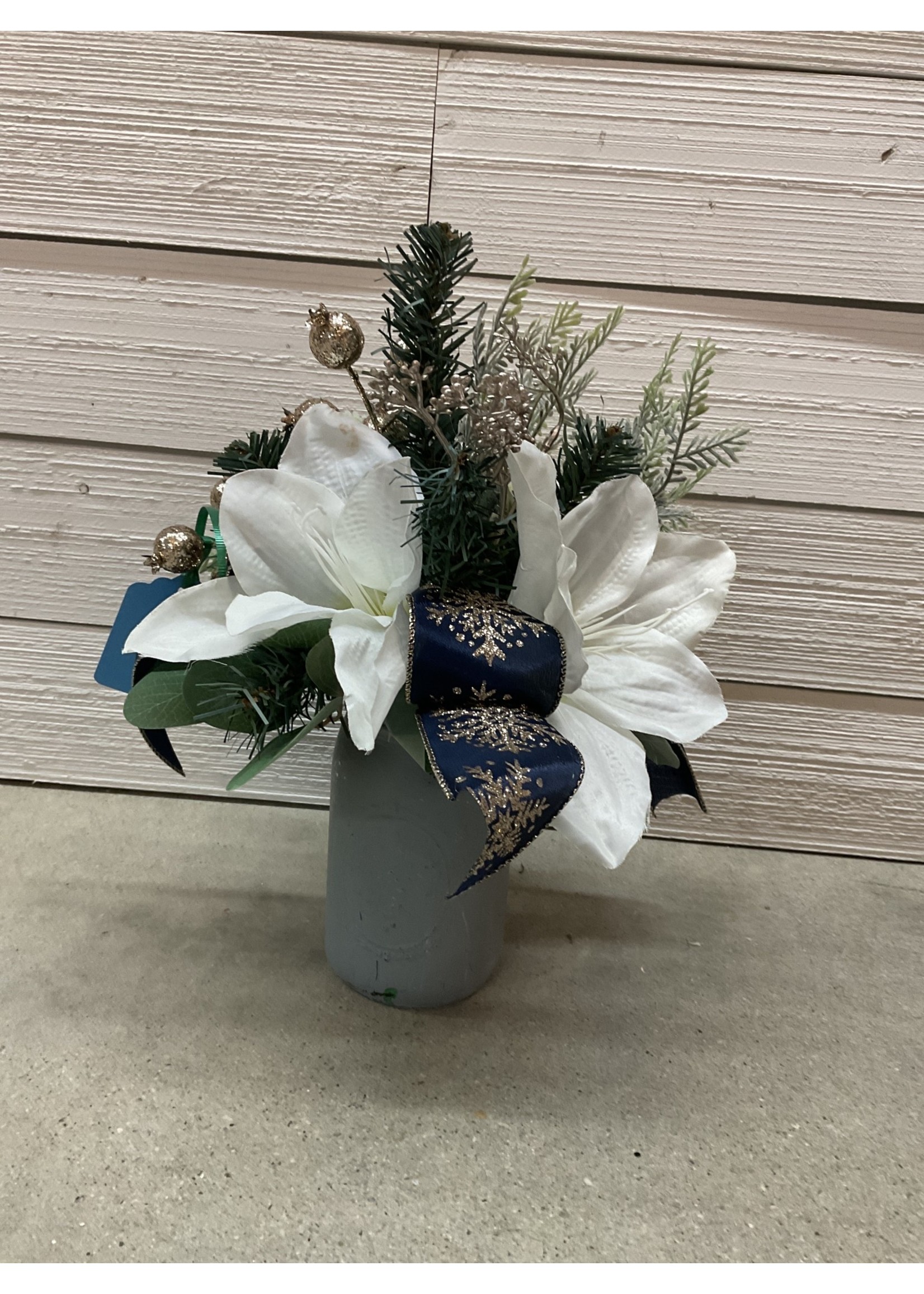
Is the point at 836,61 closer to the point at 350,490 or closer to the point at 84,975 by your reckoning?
the point at 350,490

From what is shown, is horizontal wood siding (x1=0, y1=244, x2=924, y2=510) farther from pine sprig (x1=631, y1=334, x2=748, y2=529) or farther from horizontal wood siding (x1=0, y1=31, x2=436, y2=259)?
pine sprig (x1=631, y1=334, x2=748, y2=529)

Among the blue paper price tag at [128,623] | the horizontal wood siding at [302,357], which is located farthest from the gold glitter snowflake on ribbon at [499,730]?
the horizontal wood siding at [302,357]

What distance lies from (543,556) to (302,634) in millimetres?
118

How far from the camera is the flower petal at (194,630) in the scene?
0.41m

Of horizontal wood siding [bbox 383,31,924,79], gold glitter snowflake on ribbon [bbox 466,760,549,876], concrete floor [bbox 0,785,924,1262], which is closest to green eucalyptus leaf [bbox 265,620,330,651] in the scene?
gold glitter snowflake on ribbon [bbox 466,760,549,876]

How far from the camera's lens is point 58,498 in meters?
0.69

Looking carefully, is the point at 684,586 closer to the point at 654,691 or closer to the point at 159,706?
the point at 654,691

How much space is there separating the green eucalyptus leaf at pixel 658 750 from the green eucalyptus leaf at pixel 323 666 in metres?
0.16

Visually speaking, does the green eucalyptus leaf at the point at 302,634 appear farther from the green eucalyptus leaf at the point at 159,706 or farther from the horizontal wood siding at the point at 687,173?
the horizontal wood siding at the point at 687,173

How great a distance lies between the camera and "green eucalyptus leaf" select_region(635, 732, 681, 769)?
1.55 feet

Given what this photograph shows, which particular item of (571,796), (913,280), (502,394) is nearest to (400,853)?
(571,796)

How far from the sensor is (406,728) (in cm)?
42

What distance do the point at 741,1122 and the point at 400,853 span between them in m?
0.22

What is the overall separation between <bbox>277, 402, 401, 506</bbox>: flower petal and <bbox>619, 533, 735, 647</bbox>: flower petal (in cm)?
15
